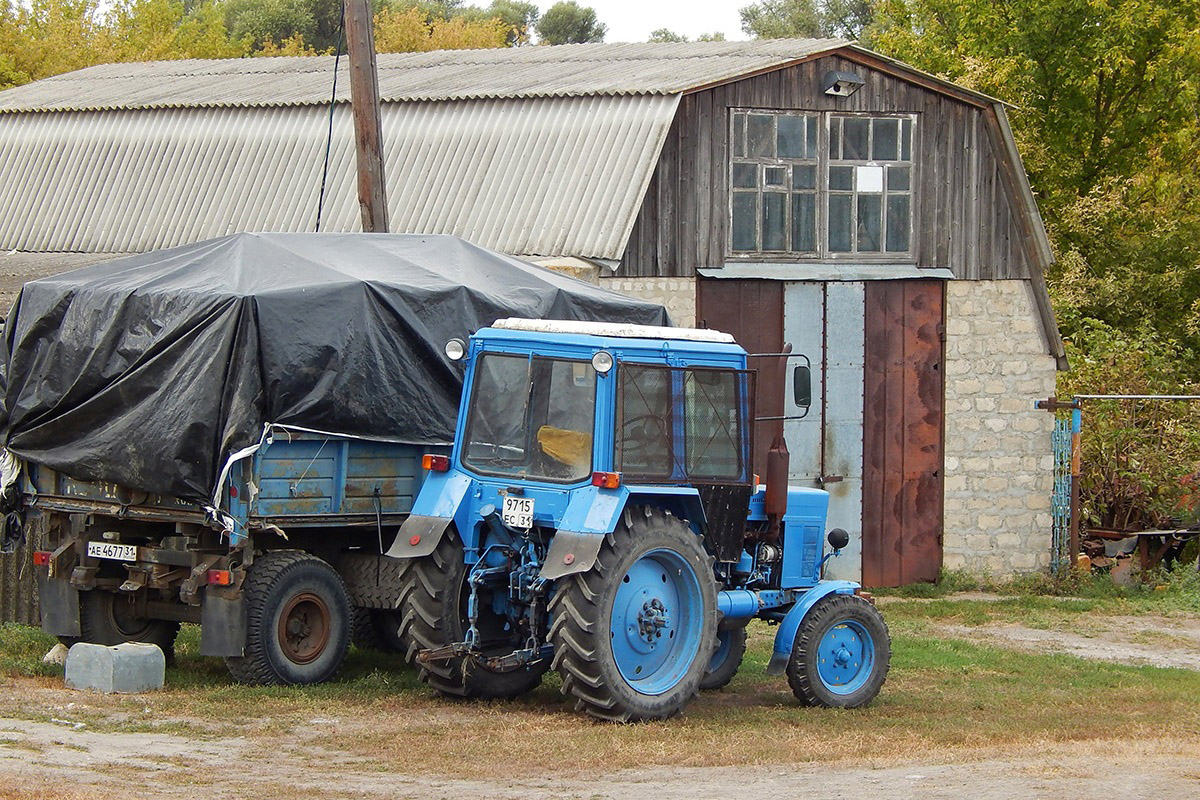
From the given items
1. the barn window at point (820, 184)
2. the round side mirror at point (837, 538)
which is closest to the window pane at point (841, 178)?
the barn window at point (820, 184)

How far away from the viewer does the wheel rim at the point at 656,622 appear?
1120cm

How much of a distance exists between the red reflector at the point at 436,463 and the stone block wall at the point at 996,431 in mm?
9930

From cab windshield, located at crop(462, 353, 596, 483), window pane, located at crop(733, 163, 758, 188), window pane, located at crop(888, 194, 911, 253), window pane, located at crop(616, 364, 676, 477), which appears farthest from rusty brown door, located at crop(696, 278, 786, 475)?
window pane, located at crop(616, 364, 676, 477)

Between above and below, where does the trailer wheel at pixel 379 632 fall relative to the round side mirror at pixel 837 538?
below

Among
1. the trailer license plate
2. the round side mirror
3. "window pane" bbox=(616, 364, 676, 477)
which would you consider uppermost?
"window pane" bbox=(616, 364, 676, 477)

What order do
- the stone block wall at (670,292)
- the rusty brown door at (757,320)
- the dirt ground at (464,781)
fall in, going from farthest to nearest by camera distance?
the rusty brown door at (757,320), the stone block wall at (670,292), the dirt ground at (464,781)

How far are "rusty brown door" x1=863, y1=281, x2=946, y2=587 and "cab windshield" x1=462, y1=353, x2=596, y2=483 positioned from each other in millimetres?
8963

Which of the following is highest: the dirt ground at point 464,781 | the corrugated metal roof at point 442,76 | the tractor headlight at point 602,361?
the corrugated metal roof at point 442,76

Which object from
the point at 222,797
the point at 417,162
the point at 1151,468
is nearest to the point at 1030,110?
the point at 1151,468

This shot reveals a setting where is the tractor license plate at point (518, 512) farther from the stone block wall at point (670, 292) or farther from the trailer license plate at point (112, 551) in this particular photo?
the stone block wall at point (670, 292)

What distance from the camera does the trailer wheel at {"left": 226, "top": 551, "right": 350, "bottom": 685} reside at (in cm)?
1198

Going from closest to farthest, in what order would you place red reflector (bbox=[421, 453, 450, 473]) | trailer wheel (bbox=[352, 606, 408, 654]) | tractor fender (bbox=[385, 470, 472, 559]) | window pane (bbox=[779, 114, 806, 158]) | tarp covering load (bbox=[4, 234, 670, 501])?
tractor fender (bbox=[385, 470, 472, 559])
red reflector (bbox=[421, 453, 450, 473])
tarp covering load (bbox=[4, 234, 670, 501])
trailer wheel (bbox=[352, 606, 408, 654])
window pane (bbox=[779, 114, 806, 158])

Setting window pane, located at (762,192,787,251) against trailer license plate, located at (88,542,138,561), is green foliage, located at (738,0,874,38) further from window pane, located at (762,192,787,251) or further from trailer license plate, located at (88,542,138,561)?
trailer license plate, located at (88,542,138,561)

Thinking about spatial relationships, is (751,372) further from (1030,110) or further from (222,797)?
(1030,110)
